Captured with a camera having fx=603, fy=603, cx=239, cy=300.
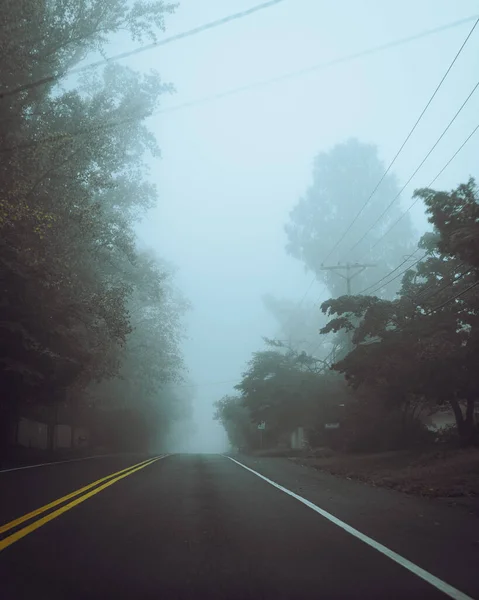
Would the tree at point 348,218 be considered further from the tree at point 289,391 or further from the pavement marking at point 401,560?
the pavement marking at point 401,560

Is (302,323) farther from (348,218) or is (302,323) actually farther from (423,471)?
(423,471)

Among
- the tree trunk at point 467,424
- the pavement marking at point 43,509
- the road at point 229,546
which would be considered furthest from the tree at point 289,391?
the road at point 229,546

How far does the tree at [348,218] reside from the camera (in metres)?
54.2

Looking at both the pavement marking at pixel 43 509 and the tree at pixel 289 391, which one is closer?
the pavement marking at pixel 43 509

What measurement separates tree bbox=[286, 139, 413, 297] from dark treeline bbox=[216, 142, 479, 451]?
0.23m

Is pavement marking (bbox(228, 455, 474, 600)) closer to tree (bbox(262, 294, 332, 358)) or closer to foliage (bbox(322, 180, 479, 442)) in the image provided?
foliage (bbox(322, 180, 479, 442))

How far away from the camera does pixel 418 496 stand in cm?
1279

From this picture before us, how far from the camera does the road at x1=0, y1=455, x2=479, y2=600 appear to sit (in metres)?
5.37

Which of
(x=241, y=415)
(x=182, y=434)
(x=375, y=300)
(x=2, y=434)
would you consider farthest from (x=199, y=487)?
(x=182, y=434)

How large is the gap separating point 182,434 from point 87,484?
363 feet

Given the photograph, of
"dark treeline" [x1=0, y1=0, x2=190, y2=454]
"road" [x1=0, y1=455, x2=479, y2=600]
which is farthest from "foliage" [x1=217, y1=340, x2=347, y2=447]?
"road" [x1=0, y1=455, x2=479, y2=600]

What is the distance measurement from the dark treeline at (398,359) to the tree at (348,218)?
0.23 meters

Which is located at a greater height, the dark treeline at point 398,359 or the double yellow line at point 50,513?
the dark treeline at point 398,359

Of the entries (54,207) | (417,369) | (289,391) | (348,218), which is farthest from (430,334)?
(348,218)
